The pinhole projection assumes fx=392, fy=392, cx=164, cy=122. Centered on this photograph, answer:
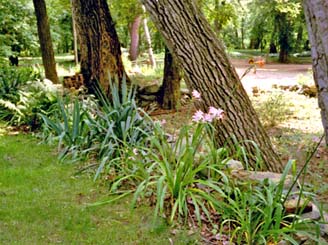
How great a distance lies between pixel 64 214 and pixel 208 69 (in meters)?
1.61

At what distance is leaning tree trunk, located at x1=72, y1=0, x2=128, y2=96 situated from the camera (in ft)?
21.8

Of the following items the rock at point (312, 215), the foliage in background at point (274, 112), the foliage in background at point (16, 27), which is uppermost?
the foliage in background at point (16, 27)

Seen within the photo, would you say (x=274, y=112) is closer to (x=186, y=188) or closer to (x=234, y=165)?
(x=234, y=165)

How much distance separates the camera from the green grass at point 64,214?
2.28 meters

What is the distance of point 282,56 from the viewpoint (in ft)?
63.7

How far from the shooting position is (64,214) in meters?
2.56

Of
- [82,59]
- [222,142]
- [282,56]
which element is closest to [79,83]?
[82,59]

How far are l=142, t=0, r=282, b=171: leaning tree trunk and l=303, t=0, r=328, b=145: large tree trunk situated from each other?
2.19 m

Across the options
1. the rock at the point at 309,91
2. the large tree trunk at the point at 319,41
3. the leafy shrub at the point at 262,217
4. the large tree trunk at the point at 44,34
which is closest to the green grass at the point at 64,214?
the leafy shrub at the point at 262,217

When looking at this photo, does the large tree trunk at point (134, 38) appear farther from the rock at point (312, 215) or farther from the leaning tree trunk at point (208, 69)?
the rock at point (312, 215)

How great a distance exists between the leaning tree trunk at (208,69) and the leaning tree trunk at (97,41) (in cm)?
353

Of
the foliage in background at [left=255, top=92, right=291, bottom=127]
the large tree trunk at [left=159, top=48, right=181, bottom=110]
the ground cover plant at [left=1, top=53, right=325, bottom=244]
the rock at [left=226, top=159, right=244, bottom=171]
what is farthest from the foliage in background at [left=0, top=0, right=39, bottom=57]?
the rock at [left=226, top=159, right=244, bottom=171]

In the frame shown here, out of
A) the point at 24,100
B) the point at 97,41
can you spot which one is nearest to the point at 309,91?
the point at 97,41

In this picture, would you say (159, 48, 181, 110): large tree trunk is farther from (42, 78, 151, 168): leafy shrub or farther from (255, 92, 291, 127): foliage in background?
(42, 78, 151, 168): leafy shrub
